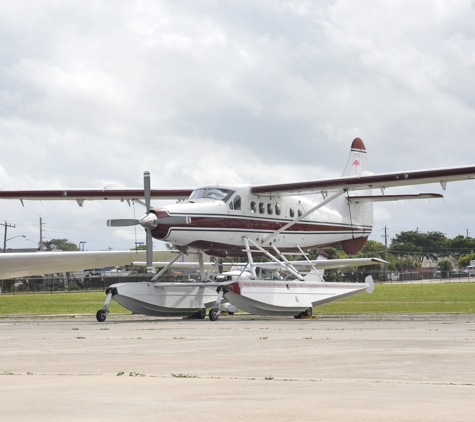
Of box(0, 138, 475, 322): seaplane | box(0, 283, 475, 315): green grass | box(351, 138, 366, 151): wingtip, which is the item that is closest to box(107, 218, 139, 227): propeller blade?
box(0, 138, 475, 322): seaplane

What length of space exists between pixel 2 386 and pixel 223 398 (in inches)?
84.8

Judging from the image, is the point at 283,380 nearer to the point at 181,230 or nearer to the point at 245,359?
the point at 245,359

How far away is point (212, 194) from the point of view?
22.7 metres

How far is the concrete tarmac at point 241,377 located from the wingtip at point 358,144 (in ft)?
55.3

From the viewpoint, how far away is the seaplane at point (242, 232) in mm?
21172

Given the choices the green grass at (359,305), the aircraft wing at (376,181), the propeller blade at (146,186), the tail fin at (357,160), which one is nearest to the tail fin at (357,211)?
the tail fin at (357,160)

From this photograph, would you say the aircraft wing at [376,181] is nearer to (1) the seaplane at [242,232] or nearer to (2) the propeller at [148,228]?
(1) the seaplane at [242,232]

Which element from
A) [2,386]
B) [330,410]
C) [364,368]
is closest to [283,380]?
[364,368]

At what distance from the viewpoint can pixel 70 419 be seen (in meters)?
5.08

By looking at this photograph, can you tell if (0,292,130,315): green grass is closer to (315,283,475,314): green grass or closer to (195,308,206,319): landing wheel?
(195,308,206,319): landing wheel

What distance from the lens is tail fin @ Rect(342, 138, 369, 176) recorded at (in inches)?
1178

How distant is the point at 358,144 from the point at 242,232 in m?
9.15

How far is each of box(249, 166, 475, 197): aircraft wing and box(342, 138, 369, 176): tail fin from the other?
6.33 meters

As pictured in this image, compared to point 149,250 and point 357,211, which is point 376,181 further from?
point 149,250
